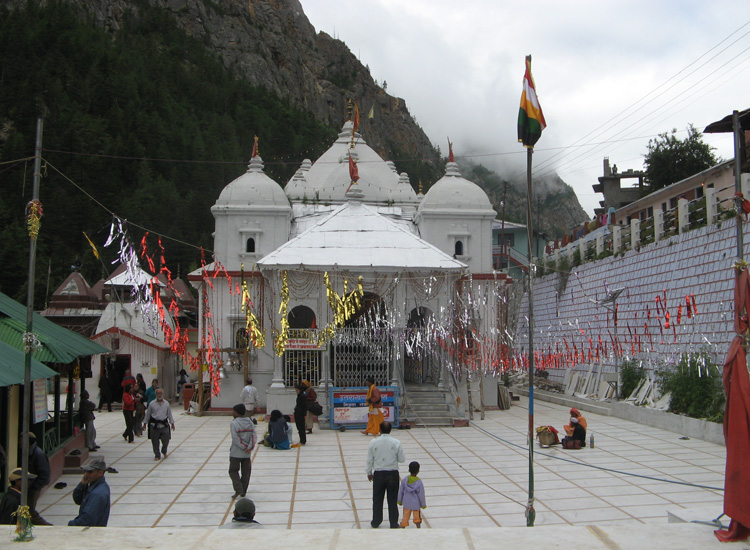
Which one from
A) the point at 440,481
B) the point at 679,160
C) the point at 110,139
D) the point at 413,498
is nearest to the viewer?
the point at 413,498

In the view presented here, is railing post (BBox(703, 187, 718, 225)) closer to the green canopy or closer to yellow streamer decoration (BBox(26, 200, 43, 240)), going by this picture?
the green canopy

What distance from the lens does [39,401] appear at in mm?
11336

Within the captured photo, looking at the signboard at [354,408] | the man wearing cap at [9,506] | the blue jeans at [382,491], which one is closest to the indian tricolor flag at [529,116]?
the blue jeans at [382,491]

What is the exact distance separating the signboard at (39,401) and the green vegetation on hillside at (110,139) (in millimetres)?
27939

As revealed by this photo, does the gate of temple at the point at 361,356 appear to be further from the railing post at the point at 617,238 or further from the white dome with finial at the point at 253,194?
the railing post at the point at 617,238

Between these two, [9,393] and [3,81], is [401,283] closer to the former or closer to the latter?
[9,393]

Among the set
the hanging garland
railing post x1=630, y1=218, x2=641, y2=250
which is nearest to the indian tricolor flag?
the hanging garland

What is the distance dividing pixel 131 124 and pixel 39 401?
50.9m

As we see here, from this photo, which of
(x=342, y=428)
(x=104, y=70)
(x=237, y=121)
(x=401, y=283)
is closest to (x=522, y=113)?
(x=342, y=428)

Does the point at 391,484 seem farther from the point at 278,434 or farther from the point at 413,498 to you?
the point at 278,434

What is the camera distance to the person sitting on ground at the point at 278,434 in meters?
15.0

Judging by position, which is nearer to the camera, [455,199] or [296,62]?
[455,199]

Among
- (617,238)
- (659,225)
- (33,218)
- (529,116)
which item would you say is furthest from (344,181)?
(33,218)

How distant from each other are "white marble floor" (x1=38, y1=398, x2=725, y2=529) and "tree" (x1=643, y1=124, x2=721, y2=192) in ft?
74.3
